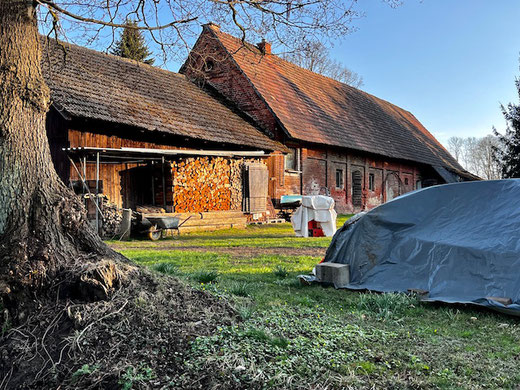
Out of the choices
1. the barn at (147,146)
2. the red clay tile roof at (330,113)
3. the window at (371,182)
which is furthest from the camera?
the window at (371,182)

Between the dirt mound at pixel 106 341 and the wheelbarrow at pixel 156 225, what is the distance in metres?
8.30

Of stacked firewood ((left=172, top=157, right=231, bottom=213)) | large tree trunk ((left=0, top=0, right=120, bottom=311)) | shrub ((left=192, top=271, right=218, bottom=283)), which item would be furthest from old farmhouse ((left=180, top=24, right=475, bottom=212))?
large tree trunk ((left=0, top=0, right=120, bottom=311))

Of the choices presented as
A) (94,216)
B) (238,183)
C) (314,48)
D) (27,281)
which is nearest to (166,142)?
(238,183)

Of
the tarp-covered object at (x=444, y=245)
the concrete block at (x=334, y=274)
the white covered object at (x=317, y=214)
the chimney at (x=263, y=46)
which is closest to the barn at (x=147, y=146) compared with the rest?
the chimney at (x=263, y=46)

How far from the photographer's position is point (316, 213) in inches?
470

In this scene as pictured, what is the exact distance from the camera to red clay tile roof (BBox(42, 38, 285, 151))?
12500mm

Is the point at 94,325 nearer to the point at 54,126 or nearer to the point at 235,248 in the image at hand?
the point at 235,248

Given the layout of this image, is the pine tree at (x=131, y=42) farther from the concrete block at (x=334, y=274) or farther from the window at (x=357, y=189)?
the window at (x=357, y=189)

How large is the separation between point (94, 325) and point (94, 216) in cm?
913

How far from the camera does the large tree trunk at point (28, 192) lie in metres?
3.48

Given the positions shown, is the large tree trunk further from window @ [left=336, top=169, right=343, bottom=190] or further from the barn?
window @ [left=336, top=169, right=343, bottom=190]

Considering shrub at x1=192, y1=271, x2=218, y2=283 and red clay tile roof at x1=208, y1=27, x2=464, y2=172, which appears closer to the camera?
shrub at x1=192, y1=271, x2=218, y2=283

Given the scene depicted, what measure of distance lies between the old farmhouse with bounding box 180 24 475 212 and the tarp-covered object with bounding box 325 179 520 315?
10192mm

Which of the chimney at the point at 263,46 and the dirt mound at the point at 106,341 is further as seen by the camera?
the chimney at the point at 263,46
